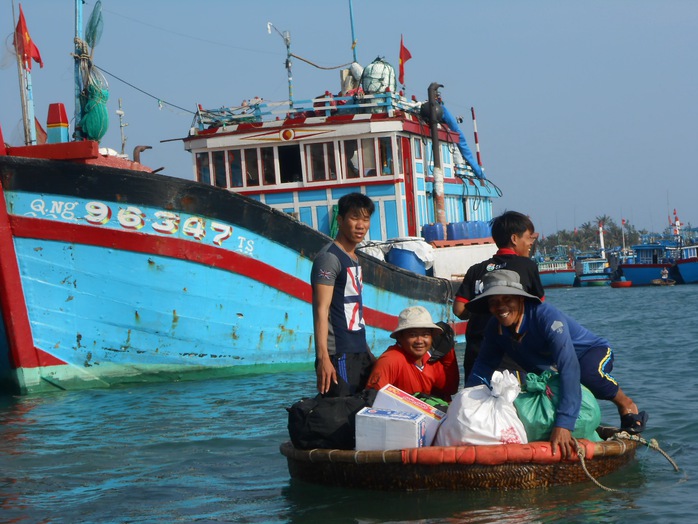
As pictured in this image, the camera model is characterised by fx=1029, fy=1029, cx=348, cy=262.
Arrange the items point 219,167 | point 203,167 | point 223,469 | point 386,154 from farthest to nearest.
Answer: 1. point 203,167
2. point 219,167
3. point 386,154
4. point 223,469

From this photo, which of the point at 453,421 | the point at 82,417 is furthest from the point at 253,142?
the point at 453,421

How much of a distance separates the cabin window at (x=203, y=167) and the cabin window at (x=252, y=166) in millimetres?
690

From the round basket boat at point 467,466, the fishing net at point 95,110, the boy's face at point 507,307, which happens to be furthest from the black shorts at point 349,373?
the fishing net at point 95,110

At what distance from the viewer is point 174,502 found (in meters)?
6.32

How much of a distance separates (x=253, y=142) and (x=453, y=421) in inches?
448

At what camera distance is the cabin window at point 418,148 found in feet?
57.2

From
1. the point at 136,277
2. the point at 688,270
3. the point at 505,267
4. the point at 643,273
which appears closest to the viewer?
the point at 505,267

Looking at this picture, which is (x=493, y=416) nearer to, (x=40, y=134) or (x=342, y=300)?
(x=342, y=300)

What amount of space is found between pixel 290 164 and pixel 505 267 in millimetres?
11197

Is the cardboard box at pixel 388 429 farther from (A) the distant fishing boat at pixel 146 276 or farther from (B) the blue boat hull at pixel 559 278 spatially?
(B) the blue boat hull at pixel 559 278

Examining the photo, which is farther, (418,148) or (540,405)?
(418,148)

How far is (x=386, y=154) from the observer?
54.3 feet

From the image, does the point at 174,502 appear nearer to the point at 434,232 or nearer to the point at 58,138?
the point at 58,138

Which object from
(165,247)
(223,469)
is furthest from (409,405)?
(165,247)
